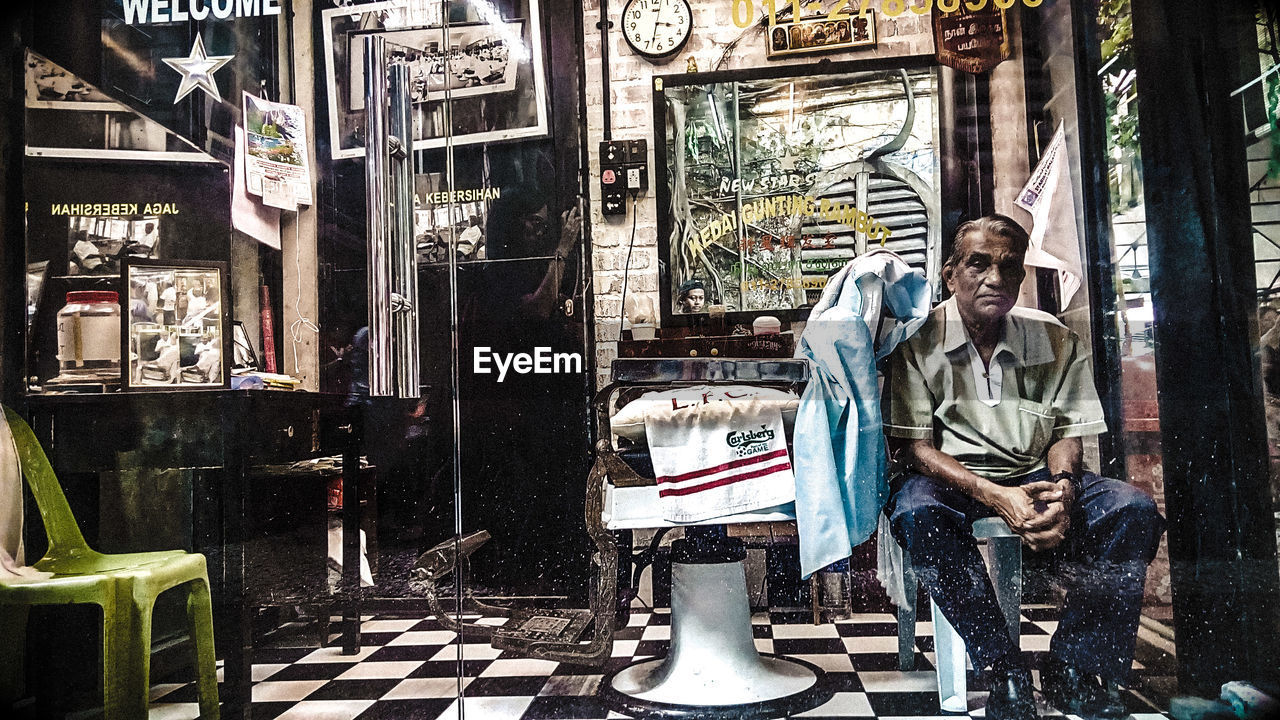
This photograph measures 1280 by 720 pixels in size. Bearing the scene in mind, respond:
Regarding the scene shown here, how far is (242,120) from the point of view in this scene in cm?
234

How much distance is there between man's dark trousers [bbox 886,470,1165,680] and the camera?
6.65 ft

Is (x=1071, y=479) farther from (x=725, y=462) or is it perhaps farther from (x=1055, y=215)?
(x=725, y=462)

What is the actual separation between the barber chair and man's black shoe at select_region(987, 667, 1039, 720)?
0.42 m

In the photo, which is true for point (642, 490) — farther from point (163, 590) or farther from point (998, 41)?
point (998, 41)

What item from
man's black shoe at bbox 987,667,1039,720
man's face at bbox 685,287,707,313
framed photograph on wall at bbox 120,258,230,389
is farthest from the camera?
framed photograph on wall at bbox 120,258,230,389

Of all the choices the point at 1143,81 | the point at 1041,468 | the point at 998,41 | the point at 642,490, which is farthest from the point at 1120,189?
the point at 642,490

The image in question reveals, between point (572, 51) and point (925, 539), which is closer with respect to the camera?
point (925, 539)

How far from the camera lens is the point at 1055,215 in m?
2.05

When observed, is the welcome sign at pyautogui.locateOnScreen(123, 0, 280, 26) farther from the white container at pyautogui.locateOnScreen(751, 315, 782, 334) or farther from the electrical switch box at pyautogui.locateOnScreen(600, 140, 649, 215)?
the white container at pyautogui.locateOnScreen(751, 315, 782, 334)

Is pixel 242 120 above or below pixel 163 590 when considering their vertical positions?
above

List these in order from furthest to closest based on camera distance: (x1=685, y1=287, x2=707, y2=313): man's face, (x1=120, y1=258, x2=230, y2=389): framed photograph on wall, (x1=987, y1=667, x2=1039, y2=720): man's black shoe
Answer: (x1=120, y1=258, x2=230, y2=389): framed photograph on wall < (x1=685, y1=287, x2=707, y2=313): man's face < (x1=987, y1=667, x2=1039, y2=720): man's black shoe

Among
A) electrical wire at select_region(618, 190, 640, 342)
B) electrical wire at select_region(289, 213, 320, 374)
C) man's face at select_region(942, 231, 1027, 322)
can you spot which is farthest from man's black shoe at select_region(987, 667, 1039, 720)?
electrical wire at select_region(289, 213, 320, 374)

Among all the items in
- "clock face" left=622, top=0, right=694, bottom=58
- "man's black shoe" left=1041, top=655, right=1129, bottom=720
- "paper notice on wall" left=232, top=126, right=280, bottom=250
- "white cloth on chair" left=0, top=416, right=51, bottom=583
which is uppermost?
"clock face" left=622, top=0, right=694, bottom=58

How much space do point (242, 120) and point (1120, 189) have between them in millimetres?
2458
